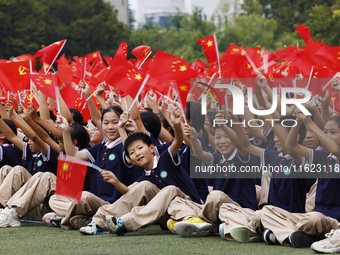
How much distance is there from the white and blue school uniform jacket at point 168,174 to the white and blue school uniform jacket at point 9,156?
2094 millimetres

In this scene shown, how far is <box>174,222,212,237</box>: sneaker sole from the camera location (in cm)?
602

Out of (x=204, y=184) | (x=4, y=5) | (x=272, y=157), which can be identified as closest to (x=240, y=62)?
(x=204, y=184)

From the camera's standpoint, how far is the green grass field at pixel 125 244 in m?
5.36

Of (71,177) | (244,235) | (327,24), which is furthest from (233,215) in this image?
(327,24)

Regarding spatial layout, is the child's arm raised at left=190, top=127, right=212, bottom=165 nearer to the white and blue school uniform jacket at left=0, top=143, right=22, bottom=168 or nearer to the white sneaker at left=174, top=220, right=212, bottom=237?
the white sneaker at left=174, top=220, right=212, bottom=237

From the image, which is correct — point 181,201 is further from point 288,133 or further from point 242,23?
point 242,23

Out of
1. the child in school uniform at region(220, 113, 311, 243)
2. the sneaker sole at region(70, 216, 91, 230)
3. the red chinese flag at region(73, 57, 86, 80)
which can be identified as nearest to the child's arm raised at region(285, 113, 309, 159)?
the child in school uniform at region(220, 113, 311, 243)

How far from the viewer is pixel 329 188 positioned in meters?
5.63

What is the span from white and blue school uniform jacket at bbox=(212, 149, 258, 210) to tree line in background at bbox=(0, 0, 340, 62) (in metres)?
22.8

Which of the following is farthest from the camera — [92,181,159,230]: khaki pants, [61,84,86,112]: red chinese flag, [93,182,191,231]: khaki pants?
[61,84,86,112]: red chinese flag

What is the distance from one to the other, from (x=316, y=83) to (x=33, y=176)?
2.86 metres

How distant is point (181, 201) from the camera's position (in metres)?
6.27

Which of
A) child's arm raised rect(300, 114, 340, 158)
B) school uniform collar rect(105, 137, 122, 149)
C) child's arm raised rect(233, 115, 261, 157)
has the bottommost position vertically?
school uniform collar rect(105, 137, 122, 149)

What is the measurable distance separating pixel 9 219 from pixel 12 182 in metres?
0.63
